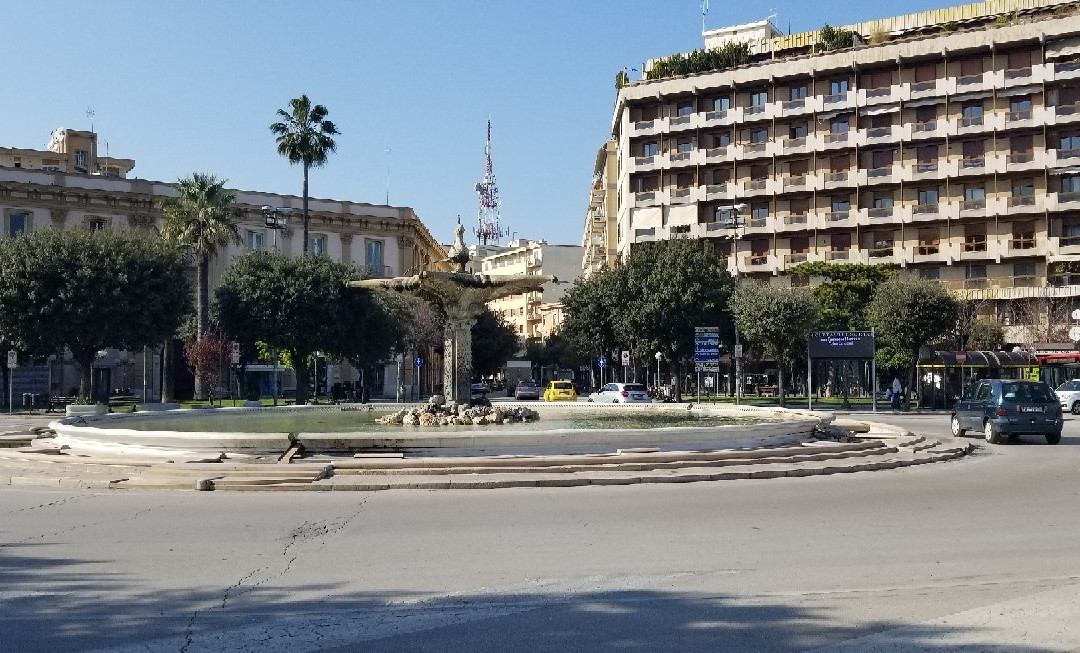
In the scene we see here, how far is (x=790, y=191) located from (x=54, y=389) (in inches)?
1961

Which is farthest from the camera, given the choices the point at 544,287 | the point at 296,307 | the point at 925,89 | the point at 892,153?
the point at 544,287

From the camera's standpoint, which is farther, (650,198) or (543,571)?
(650,198)

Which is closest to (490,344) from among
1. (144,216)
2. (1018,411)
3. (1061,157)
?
(144,216)

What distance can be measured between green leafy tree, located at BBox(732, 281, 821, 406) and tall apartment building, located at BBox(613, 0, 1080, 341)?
8531 mm

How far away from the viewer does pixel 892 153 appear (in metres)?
68.4

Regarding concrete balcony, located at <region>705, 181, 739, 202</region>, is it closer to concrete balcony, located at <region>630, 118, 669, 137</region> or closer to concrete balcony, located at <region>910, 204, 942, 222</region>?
concrete balcony, located at <region>630, 118, 669, 137</region>

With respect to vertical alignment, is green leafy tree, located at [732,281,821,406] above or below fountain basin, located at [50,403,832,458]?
above

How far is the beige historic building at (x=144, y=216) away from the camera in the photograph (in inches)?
2376

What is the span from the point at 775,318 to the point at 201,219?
102 feet

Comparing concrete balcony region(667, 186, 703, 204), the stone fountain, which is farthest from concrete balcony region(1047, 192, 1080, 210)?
the stone fountain

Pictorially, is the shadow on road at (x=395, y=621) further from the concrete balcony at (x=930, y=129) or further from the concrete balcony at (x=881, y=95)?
the concrete balcony at (x=881, y=95)

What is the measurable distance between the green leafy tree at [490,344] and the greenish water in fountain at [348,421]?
175 ft

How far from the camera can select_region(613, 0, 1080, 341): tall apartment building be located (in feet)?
211

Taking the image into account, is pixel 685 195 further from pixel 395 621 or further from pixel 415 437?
pixel 395 621
